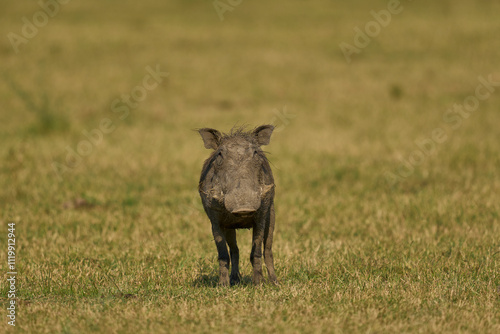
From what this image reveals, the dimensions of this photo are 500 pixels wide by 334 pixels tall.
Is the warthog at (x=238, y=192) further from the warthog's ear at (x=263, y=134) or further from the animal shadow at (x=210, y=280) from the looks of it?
the animal shadow at (x=210, y=280)

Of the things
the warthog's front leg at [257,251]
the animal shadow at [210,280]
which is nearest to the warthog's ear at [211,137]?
the warthog's front leg at [257,251]

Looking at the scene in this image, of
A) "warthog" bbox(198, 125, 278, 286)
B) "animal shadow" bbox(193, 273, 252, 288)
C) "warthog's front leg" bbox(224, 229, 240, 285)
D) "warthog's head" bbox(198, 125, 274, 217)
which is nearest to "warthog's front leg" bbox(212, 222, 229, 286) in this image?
"warthog" bbox(198, 125, 278, 286)

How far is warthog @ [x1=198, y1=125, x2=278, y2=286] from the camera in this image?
6.32 m

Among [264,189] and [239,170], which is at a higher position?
[239,170]

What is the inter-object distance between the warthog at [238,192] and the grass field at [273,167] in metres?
0.45

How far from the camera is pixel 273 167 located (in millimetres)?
15859

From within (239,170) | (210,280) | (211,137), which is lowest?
(210,280)

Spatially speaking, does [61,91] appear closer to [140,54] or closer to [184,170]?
[140,54]

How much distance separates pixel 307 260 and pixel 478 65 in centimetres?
2188

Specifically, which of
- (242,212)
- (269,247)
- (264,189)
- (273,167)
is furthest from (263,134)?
(273,167)

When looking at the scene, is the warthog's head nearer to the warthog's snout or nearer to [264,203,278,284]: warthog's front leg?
the warthog's snout

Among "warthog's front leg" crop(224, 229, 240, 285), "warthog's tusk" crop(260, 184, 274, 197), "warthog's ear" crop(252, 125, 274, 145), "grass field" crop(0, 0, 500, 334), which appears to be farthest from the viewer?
"warthog's front leg" crop(224, 229, 240, 285)

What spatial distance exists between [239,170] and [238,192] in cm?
37

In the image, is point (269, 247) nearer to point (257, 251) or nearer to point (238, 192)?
point (257, 251)
